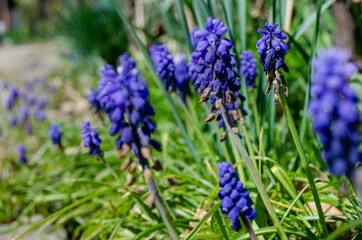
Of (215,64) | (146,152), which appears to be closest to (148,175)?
(146,152)

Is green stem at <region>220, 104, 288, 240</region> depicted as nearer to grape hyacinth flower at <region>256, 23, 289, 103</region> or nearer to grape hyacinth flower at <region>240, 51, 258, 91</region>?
grape hyacinth flower at <region>256, 23, 289, 103</region>

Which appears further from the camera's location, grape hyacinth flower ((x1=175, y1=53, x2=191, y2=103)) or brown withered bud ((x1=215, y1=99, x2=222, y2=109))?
grape hyacinth flower ((x1=175, y1=53, x2=191, y2=103))

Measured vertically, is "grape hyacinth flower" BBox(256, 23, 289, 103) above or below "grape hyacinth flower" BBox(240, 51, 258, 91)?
below

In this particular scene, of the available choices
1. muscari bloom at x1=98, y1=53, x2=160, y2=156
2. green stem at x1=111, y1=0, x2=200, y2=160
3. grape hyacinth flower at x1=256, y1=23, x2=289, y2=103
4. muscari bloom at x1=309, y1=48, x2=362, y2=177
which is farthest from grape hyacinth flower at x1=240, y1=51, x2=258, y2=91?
muscari bloom at x1=309, y1=48, x2=362, y2=177

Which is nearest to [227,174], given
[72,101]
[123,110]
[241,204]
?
[241,204]

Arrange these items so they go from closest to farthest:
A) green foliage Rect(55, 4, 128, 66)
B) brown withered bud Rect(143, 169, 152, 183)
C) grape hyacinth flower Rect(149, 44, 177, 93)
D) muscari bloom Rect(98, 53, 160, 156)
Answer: muscari bloom Rect(98, 53, 160, 156)
brown withered bud Rect(143, 169, 152, 183)
grape hyacinth flower Rect(149, 44, 177, 93)
green foliage Rect(55, 4, 128, 66)

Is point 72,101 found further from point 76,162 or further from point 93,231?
point 93,231

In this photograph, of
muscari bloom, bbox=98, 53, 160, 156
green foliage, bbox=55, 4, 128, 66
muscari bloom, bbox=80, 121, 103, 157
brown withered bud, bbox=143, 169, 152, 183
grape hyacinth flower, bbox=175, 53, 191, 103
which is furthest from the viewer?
green foliage, bbox=55, 4, 128, 66

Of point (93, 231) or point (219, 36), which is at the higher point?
point (219, 36)
